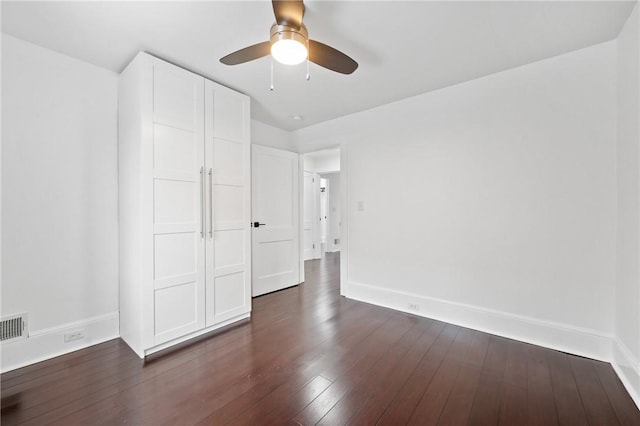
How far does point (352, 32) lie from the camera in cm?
192

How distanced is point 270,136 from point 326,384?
332 centimetres

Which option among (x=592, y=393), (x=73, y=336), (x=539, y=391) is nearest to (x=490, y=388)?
(x=539, y=391)

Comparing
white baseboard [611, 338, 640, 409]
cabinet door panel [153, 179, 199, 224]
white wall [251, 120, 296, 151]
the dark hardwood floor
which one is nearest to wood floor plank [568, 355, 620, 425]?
the dark hardwood floor

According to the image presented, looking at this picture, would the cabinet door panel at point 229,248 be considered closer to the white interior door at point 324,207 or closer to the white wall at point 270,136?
the white wall at point 270,136

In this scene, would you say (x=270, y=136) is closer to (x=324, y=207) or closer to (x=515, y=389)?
(x=324, y=207)

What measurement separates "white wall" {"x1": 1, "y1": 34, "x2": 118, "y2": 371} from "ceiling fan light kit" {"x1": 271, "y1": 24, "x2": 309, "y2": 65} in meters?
1.91

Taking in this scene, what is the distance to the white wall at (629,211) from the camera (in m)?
1.68

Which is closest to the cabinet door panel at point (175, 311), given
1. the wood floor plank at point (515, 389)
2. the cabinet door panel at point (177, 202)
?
the cabinet door panel at point (177, 202)

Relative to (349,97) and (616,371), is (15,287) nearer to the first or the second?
(349,97)

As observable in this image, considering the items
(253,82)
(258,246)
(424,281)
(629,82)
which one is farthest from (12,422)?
(629,82)

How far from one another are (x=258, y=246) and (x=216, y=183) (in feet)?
4.41

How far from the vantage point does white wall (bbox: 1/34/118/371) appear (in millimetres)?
1981

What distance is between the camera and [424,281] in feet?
9.64

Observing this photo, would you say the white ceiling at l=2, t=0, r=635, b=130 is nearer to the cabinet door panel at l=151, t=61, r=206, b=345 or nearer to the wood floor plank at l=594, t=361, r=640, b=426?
the cabinet door panel at l=151, t=61, r=206, b=345
